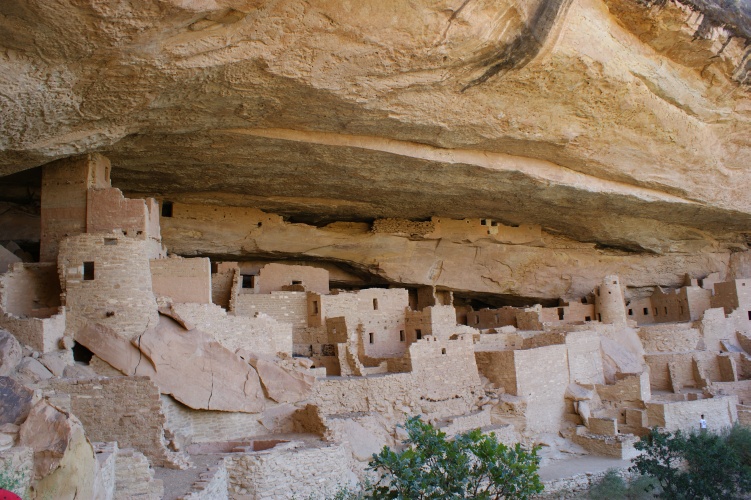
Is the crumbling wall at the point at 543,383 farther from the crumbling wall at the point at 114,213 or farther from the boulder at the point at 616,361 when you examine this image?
the crumbling wall at the point at 114,213

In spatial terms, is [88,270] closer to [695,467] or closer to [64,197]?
[64,197]

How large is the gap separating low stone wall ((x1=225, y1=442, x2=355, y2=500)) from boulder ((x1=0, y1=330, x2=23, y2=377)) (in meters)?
3.47

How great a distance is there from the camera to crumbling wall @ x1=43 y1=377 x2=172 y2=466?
8.93 metres

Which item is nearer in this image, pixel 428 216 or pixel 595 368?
pixel 595 368

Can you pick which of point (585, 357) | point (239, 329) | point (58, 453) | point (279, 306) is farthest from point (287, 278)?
point (58, 453)

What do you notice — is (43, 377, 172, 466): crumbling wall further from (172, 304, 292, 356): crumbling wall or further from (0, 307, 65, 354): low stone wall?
(172, 304, 292, 356): crumbling wall

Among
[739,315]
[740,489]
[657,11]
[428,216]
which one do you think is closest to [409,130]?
[657,11]

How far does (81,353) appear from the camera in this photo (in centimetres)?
1080

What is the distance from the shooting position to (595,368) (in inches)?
685

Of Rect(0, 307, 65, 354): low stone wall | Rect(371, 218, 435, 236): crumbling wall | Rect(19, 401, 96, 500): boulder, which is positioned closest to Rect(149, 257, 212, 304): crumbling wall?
Rect(0, 307, 65, 354): low stone wall

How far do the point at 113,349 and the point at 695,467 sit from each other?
13425 millimetres

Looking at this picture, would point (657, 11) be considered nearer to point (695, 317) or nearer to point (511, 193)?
point (511, 193)

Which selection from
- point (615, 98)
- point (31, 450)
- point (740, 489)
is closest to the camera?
point (31, 450)

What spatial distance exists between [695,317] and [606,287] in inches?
161
